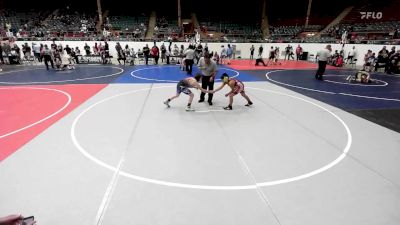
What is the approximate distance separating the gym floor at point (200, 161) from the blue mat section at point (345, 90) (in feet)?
0.61

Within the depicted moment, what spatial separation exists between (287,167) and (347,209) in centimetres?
115

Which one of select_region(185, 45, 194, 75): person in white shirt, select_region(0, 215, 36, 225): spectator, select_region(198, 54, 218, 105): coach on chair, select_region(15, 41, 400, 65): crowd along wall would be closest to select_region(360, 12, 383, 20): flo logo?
select_region(15, 41, 400, 65): crowd along wall

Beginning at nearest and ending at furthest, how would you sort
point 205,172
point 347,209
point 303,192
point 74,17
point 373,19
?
1. point 347,209
2. point 303,192
3. point 205,172
4. point 373,19
5. point 74,17

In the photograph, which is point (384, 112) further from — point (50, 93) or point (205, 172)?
point (50, 93)

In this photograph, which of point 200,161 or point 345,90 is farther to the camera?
point 345,90

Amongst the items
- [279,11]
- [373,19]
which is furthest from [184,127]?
[279,11]

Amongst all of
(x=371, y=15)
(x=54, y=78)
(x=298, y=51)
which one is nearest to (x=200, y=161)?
(x=54, y=78)

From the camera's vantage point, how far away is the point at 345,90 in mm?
10406

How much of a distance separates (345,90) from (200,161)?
28.2ft

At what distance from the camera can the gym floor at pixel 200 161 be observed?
334cm

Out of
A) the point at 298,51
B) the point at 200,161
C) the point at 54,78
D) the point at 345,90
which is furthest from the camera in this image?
the point at 298,51

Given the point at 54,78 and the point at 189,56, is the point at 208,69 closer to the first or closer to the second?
the point at 189,56

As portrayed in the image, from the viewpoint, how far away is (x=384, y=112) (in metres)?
7.50

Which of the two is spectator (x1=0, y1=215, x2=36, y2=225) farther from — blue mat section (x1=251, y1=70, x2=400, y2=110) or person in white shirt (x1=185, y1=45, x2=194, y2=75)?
person in white shirt (x1=185, y1=45, x2=194, y2=75)
